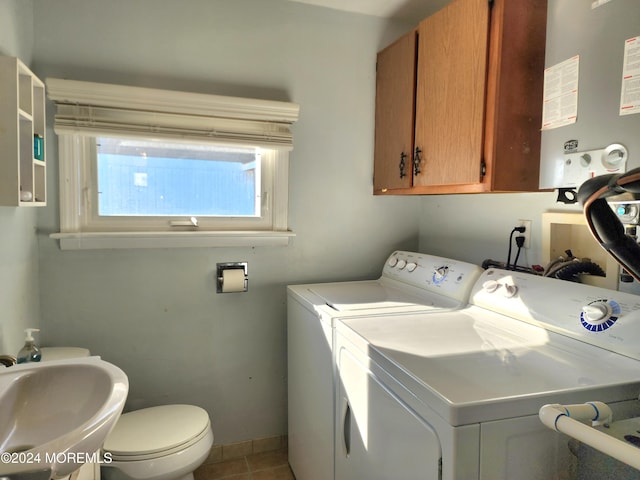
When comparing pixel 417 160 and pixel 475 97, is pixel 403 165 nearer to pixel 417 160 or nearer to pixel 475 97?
pixel 417 160

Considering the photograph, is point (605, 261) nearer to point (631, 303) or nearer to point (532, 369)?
point (631, 303)

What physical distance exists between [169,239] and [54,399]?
92 cm

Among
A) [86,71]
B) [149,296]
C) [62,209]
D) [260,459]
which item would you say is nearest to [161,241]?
[149,296]

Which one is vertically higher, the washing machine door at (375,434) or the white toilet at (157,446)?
the washing machine door at (375,434)

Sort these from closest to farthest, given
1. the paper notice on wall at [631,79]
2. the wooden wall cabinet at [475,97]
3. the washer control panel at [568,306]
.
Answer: the paper notice on wall at [631,79], the washer control panel at [568,306], the wooden wall cabinet at [475,97]

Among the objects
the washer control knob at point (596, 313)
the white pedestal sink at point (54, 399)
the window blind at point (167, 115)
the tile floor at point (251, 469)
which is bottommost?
the tile floor at point (251, 469)

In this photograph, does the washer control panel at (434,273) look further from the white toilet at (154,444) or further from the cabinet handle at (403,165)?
the white toilet at (154,444)

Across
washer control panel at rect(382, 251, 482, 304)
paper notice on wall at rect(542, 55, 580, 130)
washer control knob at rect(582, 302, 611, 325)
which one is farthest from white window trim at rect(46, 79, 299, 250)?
washer control knob at rect(582, 302, 611, 325)

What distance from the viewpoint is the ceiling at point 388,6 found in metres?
2.15

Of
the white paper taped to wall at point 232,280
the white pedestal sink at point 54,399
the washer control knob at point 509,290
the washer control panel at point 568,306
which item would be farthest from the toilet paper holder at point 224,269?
the washer control knob at point 509,290

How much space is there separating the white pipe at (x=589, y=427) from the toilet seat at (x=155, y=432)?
1386 mm

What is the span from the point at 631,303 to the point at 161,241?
6.00 ft

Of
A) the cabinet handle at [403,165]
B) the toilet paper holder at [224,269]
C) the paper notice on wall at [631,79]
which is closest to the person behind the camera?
the paper notice on wall at [631,79]

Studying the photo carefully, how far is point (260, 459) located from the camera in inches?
87.9
